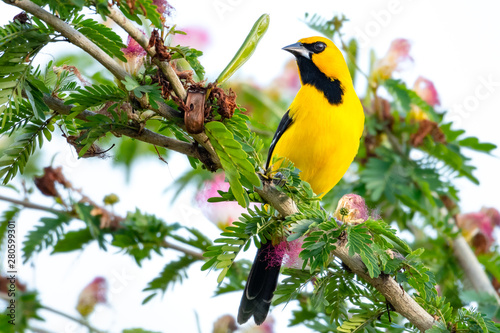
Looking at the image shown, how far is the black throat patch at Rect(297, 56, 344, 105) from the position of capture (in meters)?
3.58

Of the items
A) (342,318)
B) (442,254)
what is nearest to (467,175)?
(442,254)

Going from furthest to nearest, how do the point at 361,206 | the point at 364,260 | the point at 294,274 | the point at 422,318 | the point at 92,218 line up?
the point at 92,218, the point at 294,274, the point at 361,206, the point at 422,318, the point at 364,260

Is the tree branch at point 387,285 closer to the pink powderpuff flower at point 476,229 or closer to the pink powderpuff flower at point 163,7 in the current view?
the pink powderpuff flower at point 163,7

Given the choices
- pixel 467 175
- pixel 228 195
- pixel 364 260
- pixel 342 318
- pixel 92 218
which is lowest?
pixel 92 218

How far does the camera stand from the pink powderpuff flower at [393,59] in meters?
4.31

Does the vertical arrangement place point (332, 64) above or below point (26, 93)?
above

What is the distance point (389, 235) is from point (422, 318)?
0.34 metres

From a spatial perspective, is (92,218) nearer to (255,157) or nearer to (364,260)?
(255,157)

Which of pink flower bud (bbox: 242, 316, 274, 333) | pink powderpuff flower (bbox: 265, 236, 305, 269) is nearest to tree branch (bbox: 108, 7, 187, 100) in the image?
pink powderpuff flower (bbox: 265, 236, 305, 269)

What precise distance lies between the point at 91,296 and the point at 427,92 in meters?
2.98

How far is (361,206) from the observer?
2121 millimetres

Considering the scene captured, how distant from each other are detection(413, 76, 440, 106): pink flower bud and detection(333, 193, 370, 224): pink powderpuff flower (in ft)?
8.12

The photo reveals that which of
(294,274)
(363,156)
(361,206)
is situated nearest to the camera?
(361,206)

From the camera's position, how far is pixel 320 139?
3357 millimetres
